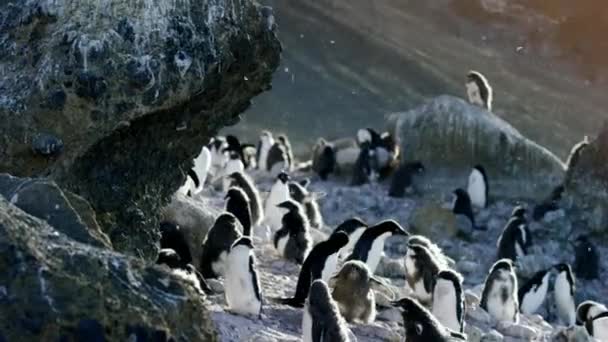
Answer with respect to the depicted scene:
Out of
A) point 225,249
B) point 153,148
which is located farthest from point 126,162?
point 225,249

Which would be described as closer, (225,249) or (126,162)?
(126,162)

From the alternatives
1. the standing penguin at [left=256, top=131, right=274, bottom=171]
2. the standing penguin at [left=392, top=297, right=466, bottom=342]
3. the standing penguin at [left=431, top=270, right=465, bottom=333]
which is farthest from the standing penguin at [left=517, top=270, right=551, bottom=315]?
the standing penguin at [left=256, top=131, right=274, bottom=171]

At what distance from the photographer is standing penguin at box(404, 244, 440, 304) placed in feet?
45.0

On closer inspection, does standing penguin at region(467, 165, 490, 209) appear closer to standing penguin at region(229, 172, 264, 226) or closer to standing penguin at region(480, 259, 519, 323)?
standing penguin at region(229, 172, 264, 226)

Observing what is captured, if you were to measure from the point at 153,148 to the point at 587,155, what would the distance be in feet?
43.3

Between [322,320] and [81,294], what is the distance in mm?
3851

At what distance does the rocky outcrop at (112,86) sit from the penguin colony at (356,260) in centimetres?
88

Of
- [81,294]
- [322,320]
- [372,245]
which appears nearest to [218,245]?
[372,245]

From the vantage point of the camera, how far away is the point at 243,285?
1107 cm

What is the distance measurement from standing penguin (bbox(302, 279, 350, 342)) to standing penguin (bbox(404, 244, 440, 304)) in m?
3.84

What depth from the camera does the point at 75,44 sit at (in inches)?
393

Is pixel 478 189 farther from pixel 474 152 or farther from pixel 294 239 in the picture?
pixel 294 239

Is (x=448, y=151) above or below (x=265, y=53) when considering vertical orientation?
below

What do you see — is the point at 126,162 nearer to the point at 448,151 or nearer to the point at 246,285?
the point at 246,285
